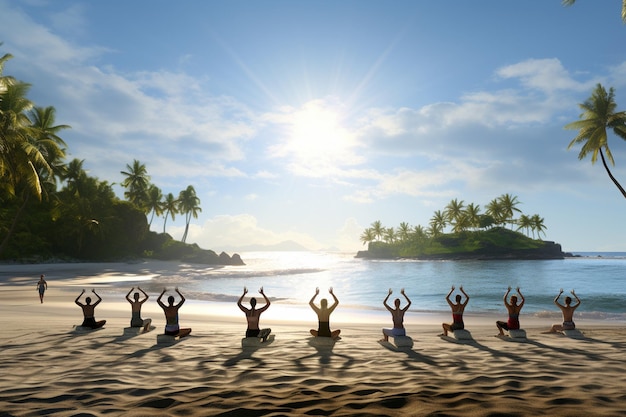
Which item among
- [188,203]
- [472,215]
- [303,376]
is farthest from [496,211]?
[303,376]

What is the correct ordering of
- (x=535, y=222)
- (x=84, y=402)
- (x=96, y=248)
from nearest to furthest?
(x=84, y=402) → (x=96, y=248) → (x=535, y=222)

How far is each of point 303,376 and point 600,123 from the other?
32174 mm

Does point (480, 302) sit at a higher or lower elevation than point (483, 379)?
lower

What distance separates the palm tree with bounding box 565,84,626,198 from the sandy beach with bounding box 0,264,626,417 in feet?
72.1

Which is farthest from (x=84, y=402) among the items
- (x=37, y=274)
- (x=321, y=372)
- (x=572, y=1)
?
(x=37, y=274)

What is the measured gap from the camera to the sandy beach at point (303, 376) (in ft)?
19.5

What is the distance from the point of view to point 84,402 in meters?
6.21

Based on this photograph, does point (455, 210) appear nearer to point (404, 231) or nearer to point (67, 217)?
point (404, 231)

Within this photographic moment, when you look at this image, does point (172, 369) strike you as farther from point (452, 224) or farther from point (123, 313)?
point (452, 224)

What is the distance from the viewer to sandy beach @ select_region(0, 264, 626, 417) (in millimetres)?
5930

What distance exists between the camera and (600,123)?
29.3 meters

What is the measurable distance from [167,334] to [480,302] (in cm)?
2751

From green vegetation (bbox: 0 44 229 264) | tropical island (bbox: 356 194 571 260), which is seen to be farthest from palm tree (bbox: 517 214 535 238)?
green vegetation (bbox: 0 44 229 264)

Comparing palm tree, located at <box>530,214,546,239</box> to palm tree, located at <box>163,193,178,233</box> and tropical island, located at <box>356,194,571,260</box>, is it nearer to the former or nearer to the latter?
tropical island, located at <box>356,194,571,260</box>
